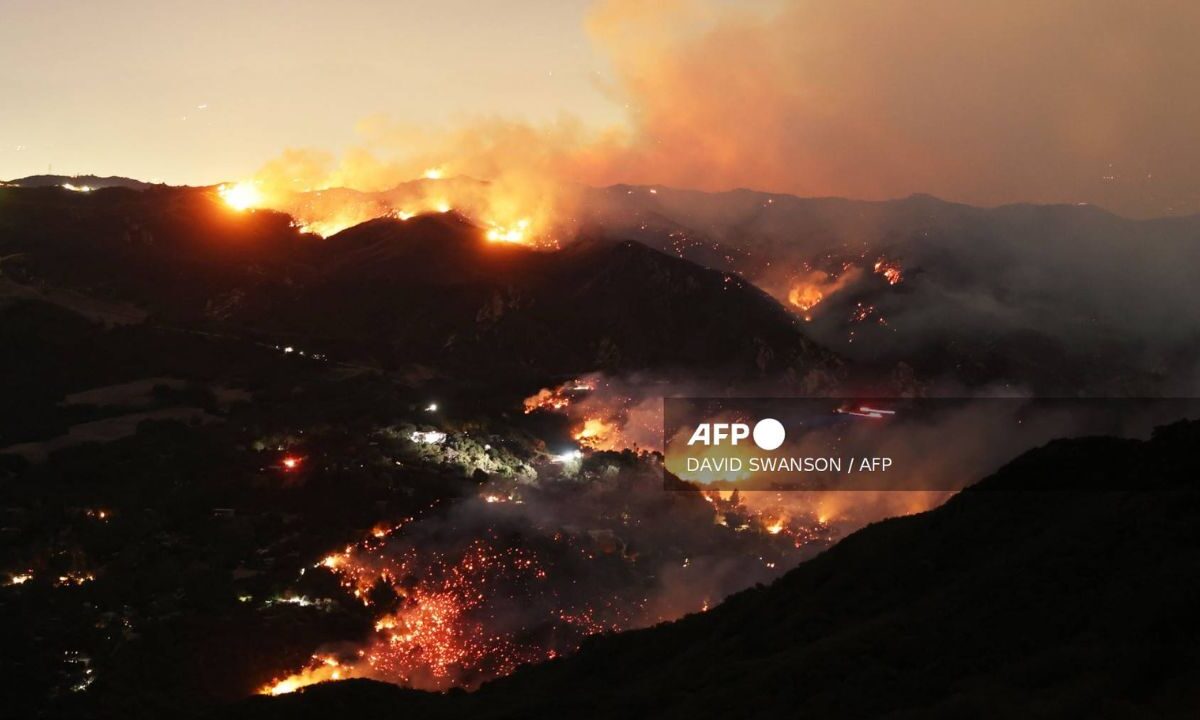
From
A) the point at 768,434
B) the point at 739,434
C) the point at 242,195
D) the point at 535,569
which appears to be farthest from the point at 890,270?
the point at 535,569

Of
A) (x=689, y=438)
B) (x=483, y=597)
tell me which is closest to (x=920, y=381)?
(x=689, y=438)

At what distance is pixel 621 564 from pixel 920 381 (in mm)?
78987

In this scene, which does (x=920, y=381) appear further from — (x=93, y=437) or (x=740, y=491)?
(x=93, y=437)

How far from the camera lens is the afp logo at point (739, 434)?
89500mm

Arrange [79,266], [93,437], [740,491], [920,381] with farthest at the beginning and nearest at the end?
1. [920,381]
2. [79,266]
3. [740,491]
4. [93,437]

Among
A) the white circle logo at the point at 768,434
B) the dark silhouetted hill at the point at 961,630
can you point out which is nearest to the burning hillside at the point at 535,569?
the dark silhouetted hill at the point at 961,630

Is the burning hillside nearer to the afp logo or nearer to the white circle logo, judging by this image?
the afp logo

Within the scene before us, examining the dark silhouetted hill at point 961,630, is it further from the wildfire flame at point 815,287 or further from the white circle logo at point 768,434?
the wildfire flame at point 815,287

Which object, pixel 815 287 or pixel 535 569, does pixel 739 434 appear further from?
pixel 815 287

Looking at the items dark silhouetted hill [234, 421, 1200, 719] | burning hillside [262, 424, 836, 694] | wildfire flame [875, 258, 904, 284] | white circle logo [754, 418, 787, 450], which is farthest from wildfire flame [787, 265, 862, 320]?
dark silhouetted hill [234, 421, 1200, 719]

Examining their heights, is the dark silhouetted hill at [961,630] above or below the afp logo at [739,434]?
below

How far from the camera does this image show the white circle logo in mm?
91631

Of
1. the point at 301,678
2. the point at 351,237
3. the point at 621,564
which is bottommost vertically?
the point at 301,678

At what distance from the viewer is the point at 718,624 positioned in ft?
113
